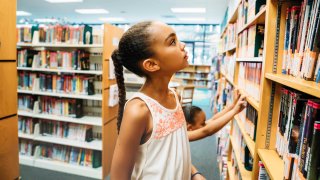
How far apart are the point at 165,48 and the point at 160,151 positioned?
407 mm

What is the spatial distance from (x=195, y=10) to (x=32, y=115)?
6.46 metres

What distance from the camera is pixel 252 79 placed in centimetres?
172

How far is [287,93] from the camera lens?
3.57 feet

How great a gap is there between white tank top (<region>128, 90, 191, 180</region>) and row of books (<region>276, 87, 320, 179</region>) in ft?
1.33

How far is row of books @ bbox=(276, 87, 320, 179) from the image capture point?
28.5 inches

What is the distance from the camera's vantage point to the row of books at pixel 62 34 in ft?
10.6

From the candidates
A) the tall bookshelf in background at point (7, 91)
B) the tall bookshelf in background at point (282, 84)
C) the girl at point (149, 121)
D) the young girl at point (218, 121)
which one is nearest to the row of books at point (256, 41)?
the tall bookshelf in background at point (282, 84)

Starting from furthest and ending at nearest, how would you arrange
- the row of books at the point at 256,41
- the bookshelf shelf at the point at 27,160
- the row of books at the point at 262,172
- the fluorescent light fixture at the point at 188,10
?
the fluorescent light fixture at the point at 188,10, the bookshelf shelf at the point at 27,160, the row of books at the point at 256,41, the row of books at the point at 262,172

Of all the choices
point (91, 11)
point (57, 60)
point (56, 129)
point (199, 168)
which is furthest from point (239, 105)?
point (91, 11)

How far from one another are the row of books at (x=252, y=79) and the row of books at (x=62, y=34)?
196 cm

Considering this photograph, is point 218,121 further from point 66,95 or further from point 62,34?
point 62,34

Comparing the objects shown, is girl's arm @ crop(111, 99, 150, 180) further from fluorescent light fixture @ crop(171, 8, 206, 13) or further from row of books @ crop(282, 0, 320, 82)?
fluorescent light fixture @ crop(171, 8, 206, 13)

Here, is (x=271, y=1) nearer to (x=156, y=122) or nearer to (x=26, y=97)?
(x=156, y=122)

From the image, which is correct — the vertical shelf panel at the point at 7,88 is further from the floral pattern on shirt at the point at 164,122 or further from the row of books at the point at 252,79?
the row of books at the point at 252,79
